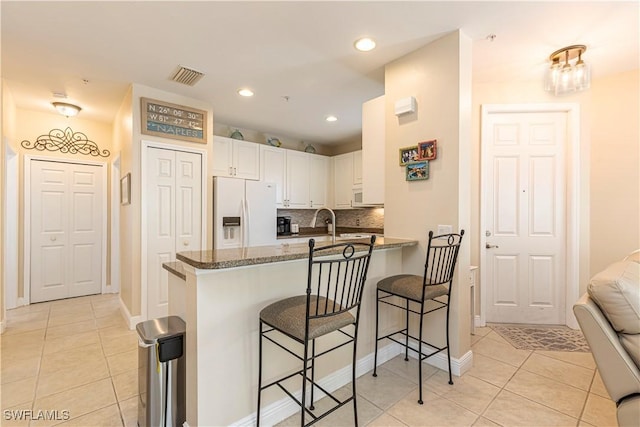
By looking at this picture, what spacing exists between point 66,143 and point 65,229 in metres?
1.26

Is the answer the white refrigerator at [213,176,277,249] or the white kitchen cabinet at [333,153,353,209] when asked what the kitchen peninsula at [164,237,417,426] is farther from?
the white kitchen cabinet at [333,153,353,209]

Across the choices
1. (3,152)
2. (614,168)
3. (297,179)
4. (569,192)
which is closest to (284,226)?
Result: (297,179)

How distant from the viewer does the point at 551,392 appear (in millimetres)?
2029

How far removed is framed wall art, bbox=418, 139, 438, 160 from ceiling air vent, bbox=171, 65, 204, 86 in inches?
89.0

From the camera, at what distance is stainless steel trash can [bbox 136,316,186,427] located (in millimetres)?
1593

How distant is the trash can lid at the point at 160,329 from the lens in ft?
5.22

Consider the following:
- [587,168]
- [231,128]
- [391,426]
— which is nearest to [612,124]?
[587,168]

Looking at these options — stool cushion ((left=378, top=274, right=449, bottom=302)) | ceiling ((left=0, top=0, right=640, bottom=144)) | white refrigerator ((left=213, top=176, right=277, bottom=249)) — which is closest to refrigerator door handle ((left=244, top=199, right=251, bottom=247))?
white refrigerator ((left=213, top=176, right=277, bottom=249))

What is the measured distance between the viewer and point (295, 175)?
17.0 ft

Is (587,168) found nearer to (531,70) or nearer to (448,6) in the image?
(531,70)

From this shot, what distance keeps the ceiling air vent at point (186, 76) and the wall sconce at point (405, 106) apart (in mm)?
1962

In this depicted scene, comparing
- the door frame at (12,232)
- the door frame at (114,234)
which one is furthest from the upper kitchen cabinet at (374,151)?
the door frame at (12,232)

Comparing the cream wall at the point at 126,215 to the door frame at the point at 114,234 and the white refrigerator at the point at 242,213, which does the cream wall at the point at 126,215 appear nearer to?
the door frame at the point at 114,234

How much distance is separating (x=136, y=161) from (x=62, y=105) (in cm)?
150
